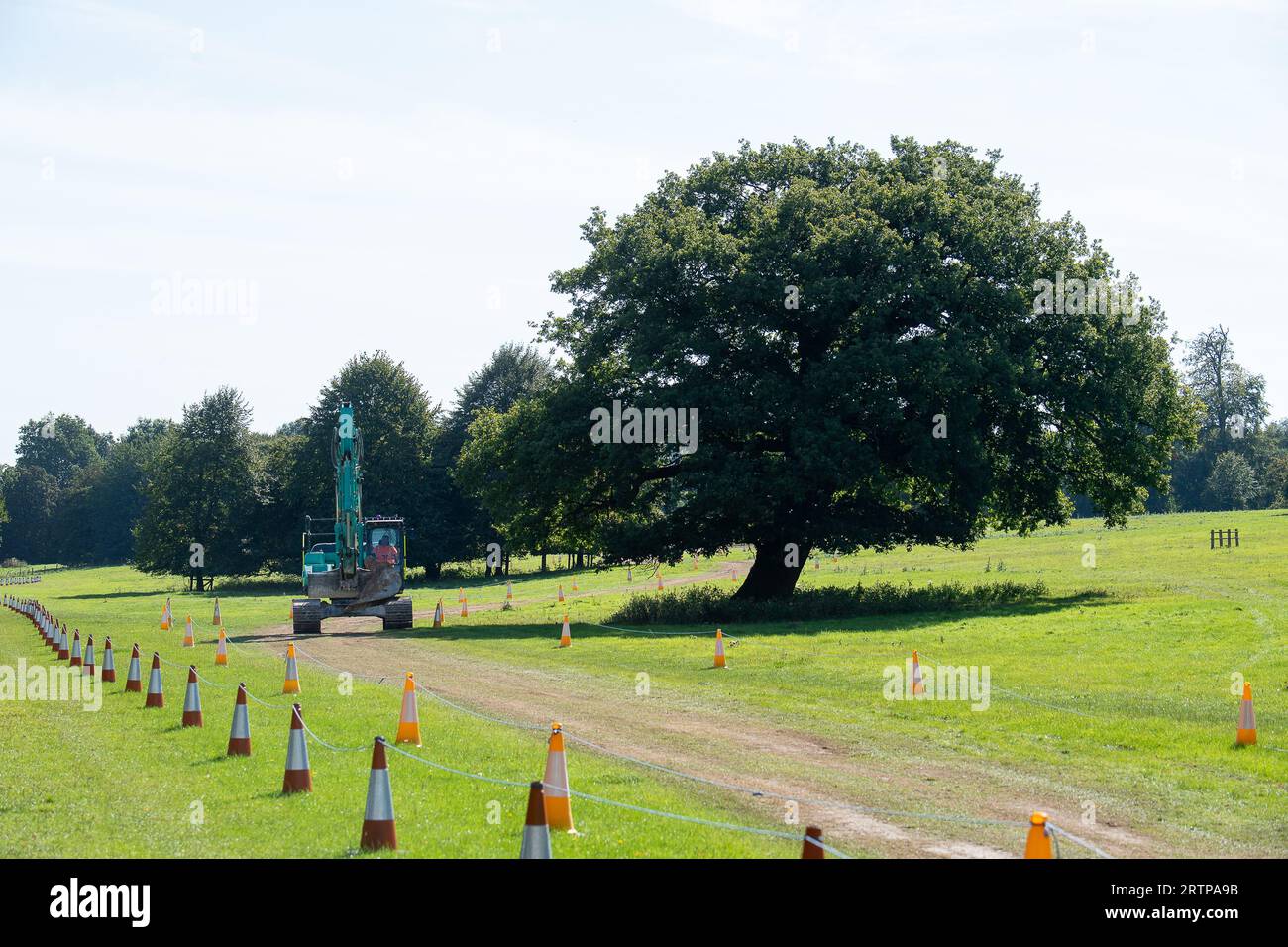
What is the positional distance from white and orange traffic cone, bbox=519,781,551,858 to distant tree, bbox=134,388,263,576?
8680 cm

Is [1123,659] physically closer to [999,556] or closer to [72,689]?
[72,689]

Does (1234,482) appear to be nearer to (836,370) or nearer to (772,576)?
(772,576)

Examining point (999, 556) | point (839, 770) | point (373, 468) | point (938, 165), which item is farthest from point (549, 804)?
point (373, 468)

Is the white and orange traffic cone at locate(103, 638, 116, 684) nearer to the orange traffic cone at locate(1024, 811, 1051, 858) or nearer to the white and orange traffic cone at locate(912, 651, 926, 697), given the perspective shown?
the white and orange traffic cone at locate(912, 651, 926, 697)

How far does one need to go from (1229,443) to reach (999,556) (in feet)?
281

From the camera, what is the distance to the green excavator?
4141 centimetres

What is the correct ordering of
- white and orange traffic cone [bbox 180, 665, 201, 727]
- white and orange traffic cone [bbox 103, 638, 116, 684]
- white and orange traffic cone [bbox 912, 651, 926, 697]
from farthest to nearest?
white and orange traffic cone [bbox 103, 638, 116, 684], white and orange traffic cone [bbox 912, 651, 926, 697], white and orange traffic cone [bbox 180, 665, 201, 727]

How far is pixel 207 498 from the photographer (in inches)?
3674

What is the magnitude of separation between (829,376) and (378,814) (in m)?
31.2

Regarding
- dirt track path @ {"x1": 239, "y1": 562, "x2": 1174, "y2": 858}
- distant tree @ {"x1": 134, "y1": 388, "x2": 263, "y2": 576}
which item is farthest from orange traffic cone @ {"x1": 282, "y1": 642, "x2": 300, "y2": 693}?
distant tree @ {"x1": 134, "y1": 388, "x2": 263, "y2": 576}

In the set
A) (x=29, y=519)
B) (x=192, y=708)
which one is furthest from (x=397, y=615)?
(x=29, y=519)

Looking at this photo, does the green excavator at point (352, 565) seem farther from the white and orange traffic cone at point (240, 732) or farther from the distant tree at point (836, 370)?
the white and orange traffic cone at point (240, 732)

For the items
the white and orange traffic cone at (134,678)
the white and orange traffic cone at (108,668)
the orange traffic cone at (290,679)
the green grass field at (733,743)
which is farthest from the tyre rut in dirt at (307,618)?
the orange traffic cone at (290,679)

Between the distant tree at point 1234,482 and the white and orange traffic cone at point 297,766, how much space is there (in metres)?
131
